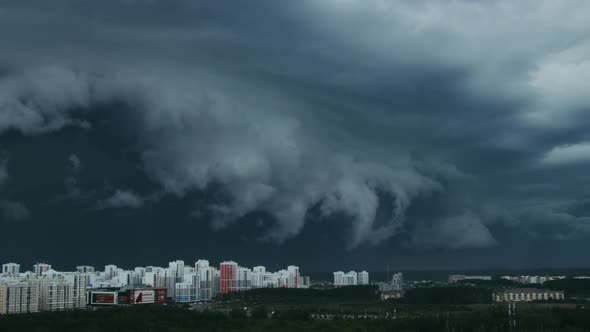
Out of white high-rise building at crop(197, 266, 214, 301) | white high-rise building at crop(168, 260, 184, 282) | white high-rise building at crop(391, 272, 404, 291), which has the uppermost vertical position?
white high-rise building at crop(168, 260, 184, 282)

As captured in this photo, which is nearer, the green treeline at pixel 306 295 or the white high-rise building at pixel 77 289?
the white high-rise building at pixel 77 289

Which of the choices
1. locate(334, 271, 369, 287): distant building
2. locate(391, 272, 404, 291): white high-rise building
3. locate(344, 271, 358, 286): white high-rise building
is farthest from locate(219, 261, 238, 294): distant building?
locate(344, 271, 358, 286): white high-rise building

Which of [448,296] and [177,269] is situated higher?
[177,269]

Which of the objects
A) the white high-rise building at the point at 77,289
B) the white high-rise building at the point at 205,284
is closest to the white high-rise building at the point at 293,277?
the white high-rise building at the point at 205,284

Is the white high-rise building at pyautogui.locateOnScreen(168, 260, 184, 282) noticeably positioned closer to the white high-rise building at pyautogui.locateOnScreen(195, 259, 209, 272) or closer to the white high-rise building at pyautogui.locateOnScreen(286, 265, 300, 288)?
the white high-rise building at pyautogui.locateOnScreen(195, 259, 209, 272)

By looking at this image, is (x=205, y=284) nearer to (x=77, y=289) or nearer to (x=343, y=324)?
(x=77, y=289)

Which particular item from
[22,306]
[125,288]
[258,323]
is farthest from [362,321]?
[125,288]

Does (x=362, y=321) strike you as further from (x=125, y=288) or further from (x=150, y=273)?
(x=150, y=273)

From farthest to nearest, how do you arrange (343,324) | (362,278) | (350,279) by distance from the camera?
(362,278)
(350,279)
(343,324)

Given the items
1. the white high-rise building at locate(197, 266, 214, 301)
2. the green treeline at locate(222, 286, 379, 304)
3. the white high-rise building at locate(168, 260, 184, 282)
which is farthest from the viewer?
the white high-rise building at locate(168, 260, 184, 282)

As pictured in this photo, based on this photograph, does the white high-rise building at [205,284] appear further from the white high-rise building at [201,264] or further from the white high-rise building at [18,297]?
the white high-rise building at [18,297]

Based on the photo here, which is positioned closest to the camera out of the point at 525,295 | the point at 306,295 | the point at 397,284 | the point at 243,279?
the point at 525,295

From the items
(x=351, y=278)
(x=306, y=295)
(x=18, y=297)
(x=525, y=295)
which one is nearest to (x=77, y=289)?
(x=18, y=297)

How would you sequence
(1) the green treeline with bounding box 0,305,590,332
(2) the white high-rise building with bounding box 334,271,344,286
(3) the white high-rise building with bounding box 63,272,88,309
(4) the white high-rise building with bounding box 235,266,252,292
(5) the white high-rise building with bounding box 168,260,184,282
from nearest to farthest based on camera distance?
(1) the green treeline with bounding box 0,305,590,332
(3) the white high-rise building with bounding box 63,272,88,309
(5) the white high-rise building with bounding box 168,260,184,282
(4) the white high-rise building with bounding box 235,266,252,292
(2) the white high-rise building with bounding box 334,271,344,286
